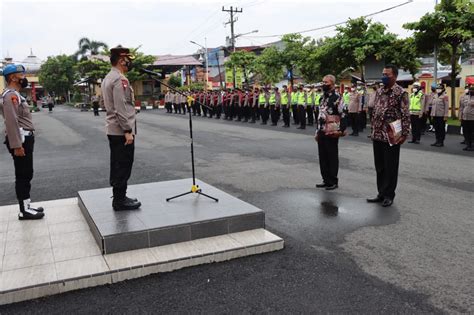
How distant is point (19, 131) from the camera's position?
5281 mm

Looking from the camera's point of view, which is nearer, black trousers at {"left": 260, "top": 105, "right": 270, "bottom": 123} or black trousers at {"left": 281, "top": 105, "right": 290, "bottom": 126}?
black trousers at {"left": 281, "top": 105, "right": 290, "bottom": 126}

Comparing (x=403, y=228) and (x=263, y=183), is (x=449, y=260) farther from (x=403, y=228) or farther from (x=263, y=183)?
(x=263, y=183)

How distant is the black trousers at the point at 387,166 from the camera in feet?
20.4

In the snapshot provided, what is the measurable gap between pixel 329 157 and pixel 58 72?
70.2 metres

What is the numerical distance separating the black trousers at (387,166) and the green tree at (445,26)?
12017 mm

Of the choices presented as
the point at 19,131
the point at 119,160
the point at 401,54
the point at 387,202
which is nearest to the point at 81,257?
the point at 119,160

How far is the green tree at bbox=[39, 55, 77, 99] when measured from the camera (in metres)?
68.5

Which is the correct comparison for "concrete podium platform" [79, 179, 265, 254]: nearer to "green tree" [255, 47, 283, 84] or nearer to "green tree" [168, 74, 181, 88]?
"green tree" [255, 47, 283, 84]

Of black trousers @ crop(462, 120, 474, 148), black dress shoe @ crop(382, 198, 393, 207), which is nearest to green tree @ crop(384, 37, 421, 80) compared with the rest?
black trousers @ crop(462, 120, 474, 148)

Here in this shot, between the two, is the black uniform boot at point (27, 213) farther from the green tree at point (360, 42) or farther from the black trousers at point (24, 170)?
the green tree at point (360, 42)

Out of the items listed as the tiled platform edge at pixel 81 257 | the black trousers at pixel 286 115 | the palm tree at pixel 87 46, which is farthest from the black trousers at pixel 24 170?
the palm tree at pixel 87 46

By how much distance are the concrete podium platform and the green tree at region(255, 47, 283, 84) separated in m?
23.5

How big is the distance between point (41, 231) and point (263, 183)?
397 centimetres

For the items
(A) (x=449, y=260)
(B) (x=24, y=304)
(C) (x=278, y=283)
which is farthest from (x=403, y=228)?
(B) (x=24, y=304)
